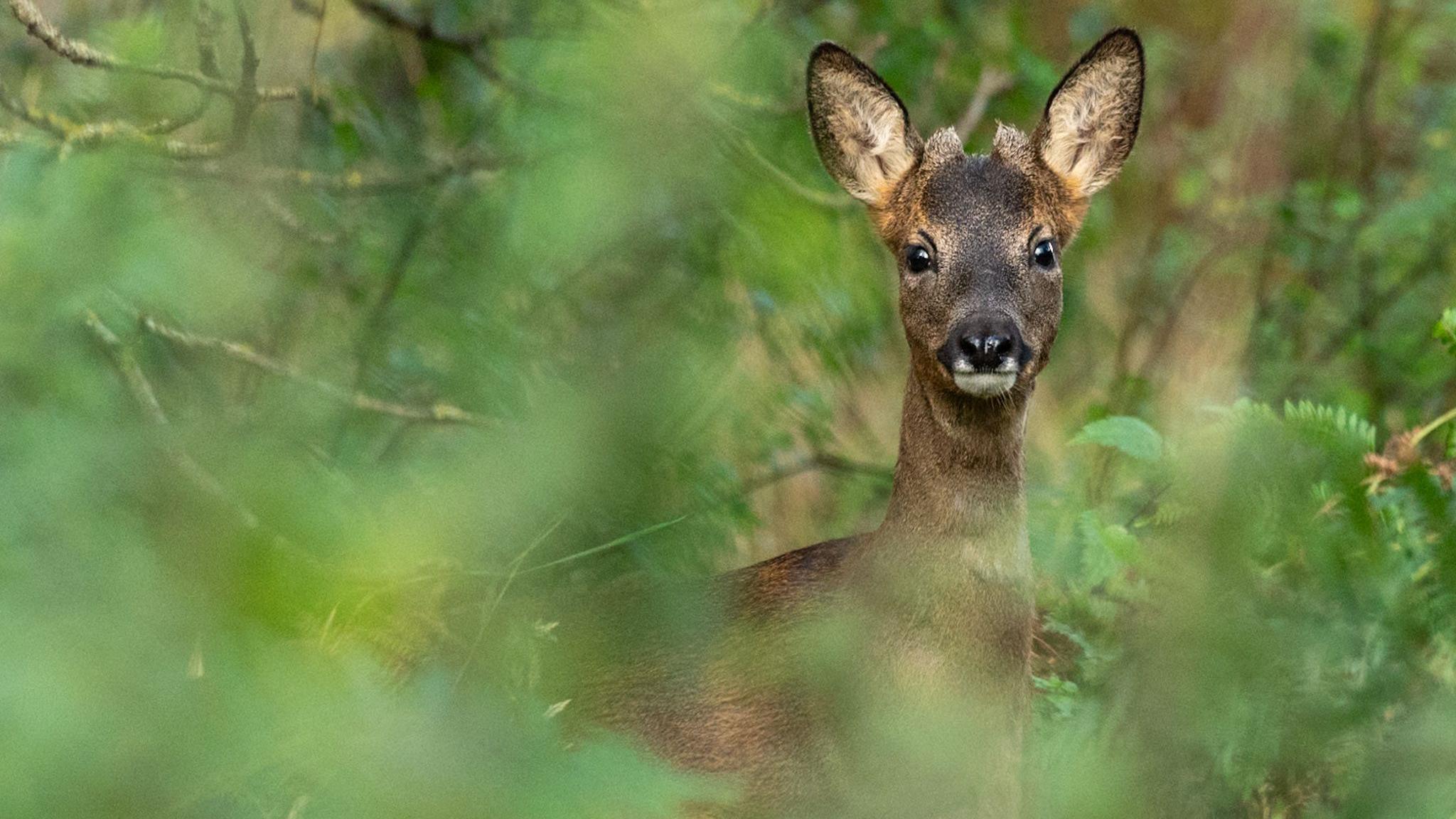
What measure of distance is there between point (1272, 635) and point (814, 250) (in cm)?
93

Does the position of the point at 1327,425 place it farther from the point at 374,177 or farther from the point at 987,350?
the point at 374,177

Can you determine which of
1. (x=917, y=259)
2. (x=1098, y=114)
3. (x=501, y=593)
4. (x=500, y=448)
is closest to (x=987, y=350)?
(x=917, y=259)

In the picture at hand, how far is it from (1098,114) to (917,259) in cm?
74

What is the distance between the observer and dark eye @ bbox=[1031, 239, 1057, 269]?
13.1 ft

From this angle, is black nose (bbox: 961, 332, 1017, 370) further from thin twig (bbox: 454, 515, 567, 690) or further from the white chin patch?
thin twig (bbox: 454, 515, 567, 690)

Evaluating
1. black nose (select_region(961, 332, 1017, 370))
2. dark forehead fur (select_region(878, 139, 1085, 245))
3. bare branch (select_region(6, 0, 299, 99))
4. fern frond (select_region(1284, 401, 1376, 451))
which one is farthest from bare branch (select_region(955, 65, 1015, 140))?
bare branch (select_region(6, 0, 299, 99))

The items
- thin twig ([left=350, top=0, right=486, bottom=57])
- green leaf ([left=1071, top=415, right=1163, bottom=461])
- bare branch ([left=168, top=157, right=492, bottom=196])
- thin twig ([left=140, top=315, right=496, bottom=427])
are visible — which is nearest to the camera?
thin twig ([left=140, top=315, right=496, bottom=427])

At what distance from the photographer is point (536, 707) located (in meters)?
1.28

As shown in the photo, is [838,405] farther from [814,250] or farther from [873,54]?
[814,250]

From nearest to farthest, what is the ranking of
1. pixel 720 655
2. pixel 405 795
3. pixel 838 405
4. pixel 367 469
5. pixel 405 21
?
pixel 405 795 < pixel 367 469 < pixel 720 655 < pixel 405 21 < pixel 838 405

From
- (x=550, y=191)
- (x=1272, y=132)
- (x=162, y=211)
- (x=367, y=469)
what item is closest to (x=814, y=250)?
(x=550, y=191)

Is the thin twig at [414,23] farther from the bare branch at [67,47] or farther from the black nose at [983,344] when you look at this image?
the bare branch at [67,47]

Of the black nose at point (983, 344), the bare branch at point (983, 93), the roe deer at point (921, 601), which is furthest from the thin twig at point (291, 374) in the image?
the bare branch at point (983, 93)

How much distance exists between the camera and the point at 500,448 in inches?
60.3
